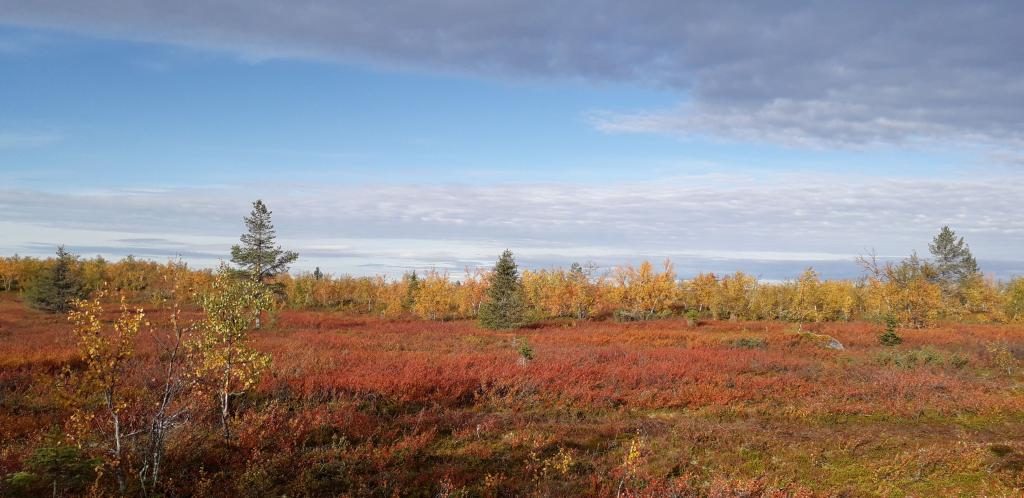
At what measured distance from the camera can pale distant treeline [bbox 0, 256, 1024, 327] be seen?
5894 cm

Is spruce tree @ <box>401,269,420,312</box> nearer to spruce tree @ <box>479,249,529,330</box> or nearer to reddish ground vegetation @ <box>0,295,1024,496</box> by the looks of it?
spruce tree @ <box>479,249,529,330</box>

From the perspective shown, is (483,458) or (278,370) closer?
(483,458)

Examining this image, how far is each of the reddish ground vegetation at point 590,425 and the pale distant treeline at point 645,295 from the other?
28911mm

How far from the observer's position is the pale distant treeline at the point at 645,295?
58938mm

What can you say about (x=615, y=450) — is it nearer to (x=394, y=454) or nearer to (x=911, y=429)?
(x=394, y=454)

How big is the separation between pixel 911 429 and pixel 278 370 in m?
19.0

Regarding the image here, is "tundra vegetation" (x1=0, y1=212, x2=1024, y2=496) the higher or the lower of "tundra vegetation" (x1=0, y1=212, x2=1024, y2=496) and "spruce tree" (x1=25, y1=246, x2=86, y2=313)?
the lower

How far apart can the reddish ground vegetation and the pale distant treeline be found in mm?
28911

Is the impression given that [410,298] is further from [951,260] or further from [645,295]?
[951,260]

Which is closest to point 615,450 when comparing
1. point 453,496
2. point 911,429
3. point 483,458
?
point 483,458

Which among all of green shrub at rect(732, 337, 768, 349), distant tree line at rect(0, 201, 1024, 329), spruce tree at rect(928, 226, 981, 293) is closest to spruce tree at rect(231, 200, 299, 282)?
distant tree line at rect(0, 201, 1024, 329)

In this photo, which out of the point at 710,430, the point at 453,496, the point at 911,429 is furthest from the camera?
the point at 911,429

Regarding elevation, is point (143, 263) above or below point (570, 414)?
above

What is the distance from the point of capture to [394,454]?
1013 cm
